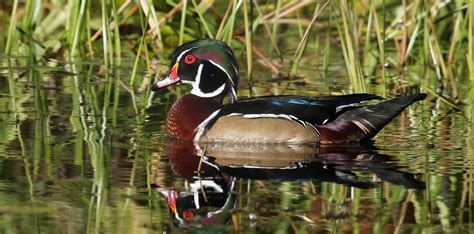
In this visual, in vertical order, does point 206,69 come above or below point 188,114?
above

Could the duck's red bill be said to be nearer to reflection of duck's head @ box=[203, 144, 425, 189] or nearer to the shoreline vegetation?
reflection of duck's head @ box=[203, 144, 425, 189]

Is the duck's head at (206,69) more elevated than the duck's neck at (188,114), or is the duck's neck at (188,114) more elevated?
the duck's head at (206,69)

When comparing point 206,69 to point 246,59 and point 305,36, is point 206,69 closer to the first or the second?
point 305,36

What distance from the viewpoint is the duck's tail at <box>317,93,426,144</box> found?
30.7ft

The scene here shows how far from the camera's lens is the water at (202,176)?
6.80 meters

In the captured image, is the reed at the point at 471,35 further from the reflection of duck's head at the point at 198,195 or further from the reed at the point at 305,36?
the reflection of duck's head at the point at 198,195

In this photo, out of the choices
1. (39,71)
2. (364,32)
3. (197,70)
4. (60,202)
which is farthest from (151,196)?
(364,32)

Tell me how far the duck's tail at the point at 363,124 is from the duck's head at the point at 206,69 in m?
0.86

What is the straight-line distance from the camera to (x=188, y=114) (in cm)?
961

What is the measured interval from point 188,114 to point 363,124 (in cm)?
126

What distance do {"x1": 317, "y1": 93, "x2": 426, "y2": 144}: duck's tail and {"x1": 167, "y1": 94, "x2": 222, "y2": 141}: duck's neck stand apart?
0.87 meters

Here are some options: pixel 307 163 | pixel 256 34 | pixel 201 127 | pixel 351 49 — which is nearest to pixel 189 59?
pixel 201 127

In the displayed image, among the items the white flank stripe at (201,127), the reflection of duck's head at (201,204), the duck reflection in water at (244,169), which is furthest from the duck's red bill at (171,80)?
the reflection of duck's head at (201,204)

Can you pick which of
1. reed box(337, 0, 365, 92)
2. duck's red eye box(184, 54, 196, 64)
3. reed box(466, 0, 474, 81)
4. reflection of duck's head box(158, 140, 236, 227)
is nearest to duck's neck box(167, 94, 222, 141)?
duck's red eye box(184, 54, 196, 64)
